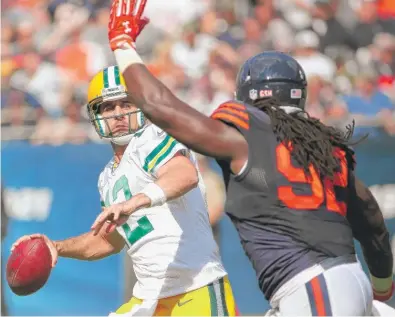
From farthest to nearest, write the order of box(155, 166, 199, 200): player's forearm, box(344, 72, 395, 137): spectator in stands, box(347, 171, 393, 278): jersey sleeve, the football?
box(344, 72, 395, 137): spectator in stands, the football, box(155, 166, 199, 200): player's forearm, box(347, 171, 393, 278): jersey sleeve

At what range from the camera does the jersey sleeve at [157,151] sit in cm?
452

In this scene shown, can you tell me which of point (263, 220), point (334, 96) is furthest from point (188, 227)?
point (334, 96)

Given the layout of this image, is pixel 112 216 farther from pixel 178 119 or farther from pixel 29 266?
pixel 29 266

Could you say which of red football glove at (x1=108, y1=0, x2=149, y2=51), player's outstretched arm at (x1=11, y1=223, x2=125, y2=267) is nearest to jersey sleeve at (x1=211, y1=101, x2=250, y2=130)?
red football glove at (x1=108, y1=0, x2=149, y2=51)

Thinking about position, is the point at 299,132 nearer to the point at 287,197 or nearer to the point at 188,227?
the point at 287,197

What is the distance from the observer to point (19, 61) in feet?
34.5

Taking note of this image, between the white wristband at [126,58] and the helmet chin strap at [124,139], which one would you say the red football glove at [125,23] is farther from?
the helmet chin strap at [124,139]

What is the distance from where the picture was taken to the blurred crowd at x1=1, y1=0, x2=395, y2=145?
31.5 feet

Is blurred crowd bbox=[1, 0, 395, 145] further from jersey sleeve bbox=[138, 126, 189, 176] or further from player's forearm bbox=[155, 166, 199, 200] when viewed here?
player's forearm bbox=[155, 166, 199, 200]

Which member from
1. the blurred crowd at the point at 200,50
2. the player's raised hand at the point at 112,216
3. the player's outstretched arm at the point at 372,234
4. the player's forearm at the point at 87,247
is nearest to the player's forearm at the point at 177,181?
the player's raised hand at the point at 112,216

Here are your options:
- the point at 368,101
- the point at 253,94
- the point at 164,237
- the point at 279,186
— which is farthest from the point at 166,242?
the point at 368,101

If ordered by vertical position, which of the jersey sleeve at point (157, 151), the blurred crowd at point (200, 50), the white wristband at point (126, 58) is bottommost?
the jersey sleeve at point (157, 151)

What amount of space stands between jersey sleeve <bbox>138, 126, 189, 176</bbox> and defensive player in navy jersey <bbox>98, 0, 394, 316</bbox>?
2.67 ft

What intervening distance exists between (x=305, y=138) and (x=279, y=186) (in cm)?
22
